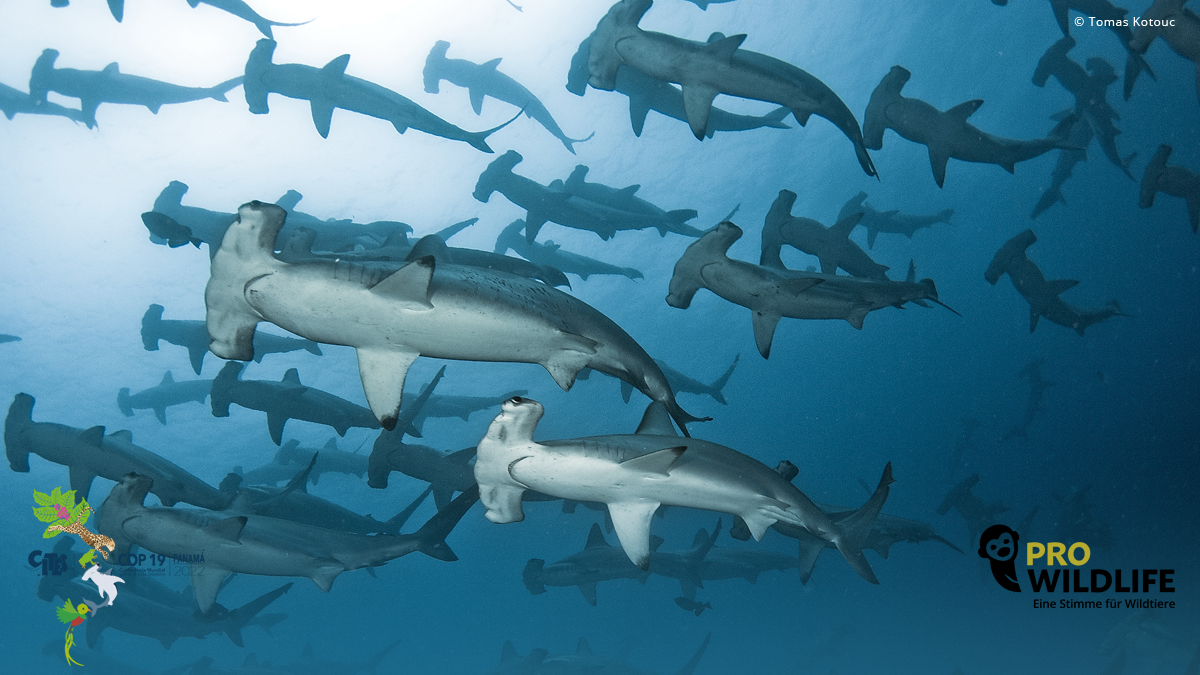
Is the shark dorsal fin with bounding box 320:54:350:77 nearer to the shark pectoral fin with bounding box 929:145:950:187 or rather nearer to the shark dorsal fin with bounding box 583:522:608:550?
the shark pectoral fin with bounding box 929:145:950:187

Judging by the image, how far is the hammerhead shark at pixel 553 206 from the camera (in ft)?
35.4

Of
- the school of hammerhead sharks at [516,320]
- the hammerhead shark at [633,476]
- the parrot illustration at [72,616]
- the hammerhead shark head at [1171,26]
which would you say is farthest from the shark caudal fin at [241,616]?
the hammerhead shark head at [1171,26]

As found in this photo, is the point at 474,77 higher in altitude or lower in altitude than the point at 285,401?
higher

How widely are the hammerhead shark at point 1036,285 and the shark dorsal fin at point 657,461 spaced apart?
28.7 feet

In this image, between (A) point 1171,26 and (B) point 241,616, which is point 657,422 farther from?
(B) point 241,616

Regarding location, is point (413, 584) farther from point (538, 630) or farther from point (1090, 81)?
point (1090, 81)

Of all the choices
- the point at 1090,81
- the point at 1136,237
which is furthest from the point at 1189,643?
the point at 1136,237

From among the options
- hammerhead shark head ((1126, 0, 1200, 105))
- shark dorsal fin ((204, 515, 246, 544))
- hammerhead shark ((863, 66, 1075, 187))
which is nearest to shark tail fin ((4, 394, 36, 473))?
shark dorsal fin ((204, 515, 246, 544))

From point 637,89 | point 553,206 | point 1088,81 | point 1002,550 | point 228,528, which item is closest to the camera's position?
point 228,528

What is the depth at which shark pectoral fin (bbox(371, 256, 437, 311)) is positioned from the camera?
2594 millimetres

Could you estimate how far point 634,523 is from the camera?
3629 millimetres

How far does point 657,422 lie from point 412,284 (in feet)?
6.78

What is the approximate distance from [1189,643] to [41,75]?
111ft

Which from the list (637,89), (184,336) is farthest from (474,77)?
(184,336)
